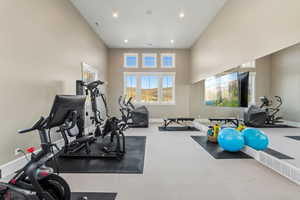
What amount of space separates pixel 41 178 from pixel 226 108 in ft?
15.2

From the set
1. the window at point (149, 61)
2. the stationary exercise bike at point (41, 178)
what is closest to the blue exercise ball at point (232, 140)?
the stationary exercise bike at point (41, 178)

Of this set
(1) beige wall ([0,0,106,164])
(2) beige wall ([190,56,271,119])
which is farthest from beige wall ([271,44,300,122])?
(1) beige wall ([0,0,106,164])

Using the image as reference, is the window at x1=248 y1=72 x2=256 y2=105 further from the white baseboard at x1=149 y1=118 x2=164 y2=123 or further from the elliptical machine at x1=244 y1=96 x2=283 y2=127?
the white baseboard at x1=149 y1=118 x2=164 y2=123

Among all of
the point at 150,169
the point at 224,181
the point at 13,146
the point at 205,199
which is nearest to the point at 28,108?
the point at 13,146

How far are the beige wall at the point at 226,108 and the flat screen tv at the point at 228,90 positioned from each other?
19 centimetres

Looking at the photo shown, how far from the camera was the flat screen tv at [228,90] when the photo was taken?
3.74m

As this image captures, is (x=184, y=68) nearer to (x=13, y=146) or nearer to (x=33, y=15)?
(x=33, y=15)

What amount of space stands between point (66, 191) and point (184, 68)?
8063mm

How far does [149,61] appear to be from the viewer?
8.83 meters

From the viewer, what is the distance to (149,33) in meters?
6.66

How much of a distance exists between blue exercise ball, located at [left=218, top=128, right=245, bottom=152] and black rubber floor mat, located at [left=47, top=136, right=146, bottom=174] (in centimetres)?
186

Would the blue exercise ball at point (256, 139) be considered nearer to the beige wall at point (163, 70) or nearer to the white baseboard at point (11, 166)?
the white baseboard at point (11, 166)

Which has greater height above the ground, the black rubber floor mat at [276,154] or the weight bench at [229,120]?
the weight bench at [229,120]

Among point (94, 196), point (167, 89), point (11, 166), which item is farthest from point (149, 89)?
point (94, 196)
